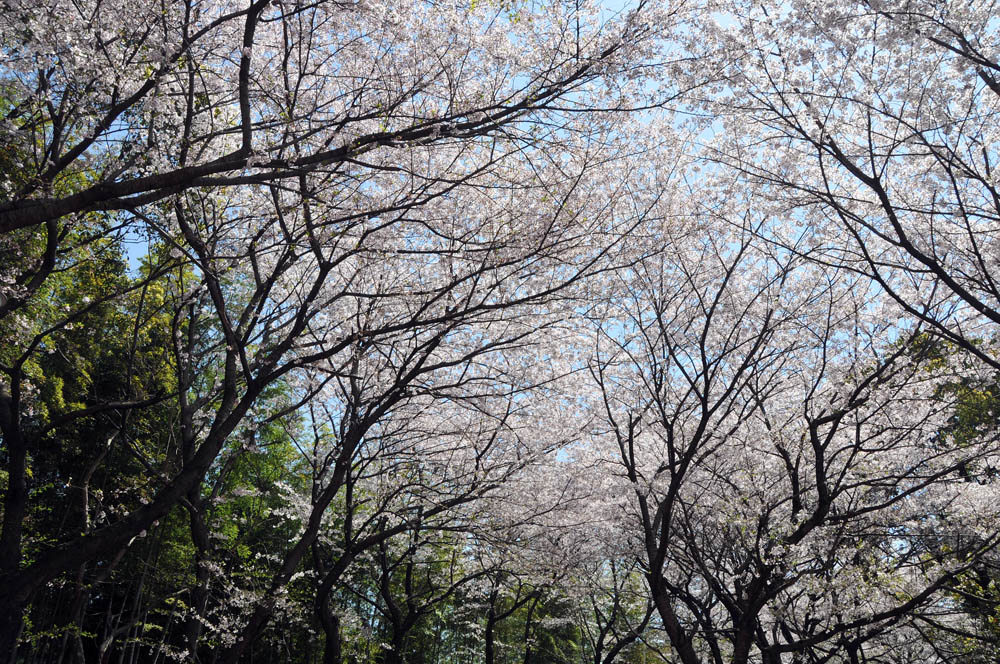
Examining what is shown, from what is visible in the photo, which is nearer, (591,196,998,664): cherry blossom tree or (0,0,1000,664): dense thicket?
(0,0,1000,664): dense thicket

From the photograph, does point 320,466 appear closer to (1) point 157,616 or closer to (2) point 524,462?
(2) point 524,462

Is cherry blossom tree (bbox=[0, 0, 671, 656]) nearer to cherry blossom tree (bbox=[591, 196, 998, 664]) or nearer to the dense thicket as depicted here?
the dense thicket

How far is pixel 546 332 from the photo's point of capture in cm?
833

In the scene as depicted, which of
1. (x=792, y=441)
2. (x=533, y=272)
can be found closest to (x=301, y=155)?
(x=533, y=272)

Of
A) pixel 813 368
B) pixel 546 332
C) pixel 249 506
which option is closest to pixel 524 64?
pixel 546 332

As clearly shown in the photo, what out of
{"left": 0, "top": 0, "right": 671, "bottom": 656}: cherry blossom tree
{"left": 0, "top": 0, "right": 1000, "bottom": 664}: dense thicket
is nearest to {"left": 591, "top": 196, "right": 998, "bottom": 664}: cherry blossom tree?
{"left": 0, "top": 0, "right": 1000, "bottom": 664}: dense thicket

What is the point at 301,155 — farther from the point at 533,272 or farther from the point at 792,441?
the point at 792,441

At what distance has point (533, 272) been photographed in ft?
22.9

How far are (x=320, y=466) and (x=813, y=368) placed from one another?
8.27m

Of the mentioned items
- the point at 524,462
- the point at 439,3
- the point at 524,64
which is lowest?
the point at 524,462

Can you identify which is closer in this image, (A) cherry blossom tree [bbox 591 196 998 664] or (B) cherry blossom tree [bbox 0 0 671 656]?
(B) cherry blossom tree [bbox 0 0 671 656]

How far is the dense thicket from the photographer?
198 inches

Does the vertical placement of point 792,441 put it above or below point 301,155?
below

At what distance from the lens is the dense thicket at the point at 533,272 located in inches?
A: 198
